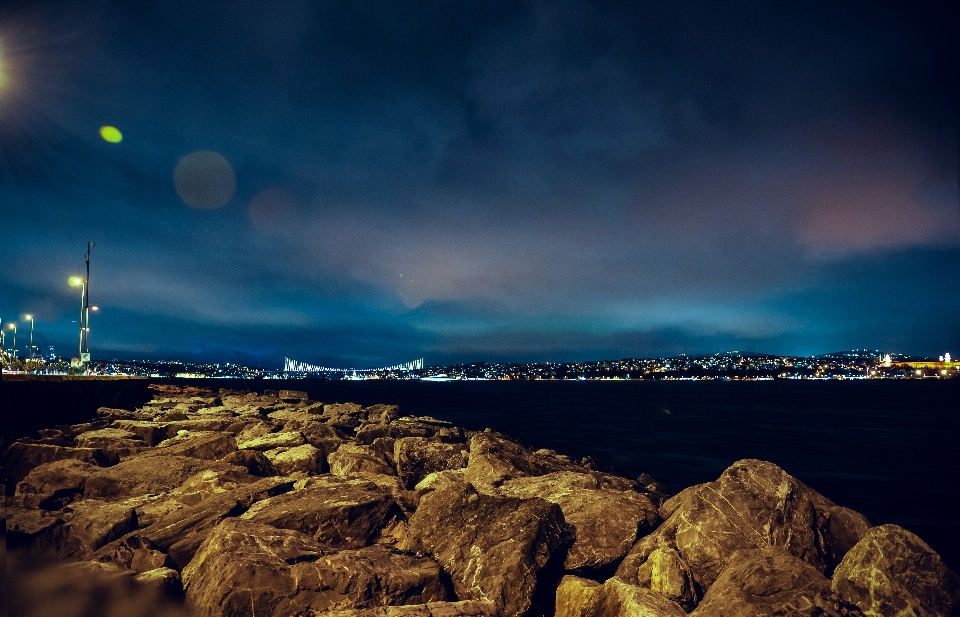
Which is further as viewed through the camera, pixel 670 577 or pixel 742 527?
pixel 742 527

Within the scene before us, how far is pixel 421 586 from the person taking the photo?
21.1ft

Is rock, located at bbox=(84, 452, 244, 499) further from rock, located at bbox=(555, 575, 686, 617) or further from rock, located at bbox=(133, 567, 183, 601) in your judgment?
rock, located at bbox=(555, 575, 686, 617)

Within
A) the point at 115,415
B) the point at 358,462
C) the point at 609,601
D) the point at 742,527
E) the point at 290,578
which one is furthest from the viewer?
the point at 115,415

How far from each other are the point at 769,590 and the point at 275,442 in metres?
12.1

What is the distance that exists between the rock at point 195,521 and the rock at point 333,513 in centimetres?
45

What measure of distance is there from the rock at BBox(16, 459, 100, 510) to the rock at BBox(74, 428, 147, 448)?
3.51 metres

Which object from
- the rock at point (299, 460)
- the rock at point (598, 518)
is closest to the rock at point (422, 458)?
the rock at point (299, 460)

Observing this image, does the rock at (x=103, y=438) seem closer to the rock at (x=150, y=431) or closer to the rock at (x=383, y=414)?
the rock at (x=150, y=431)

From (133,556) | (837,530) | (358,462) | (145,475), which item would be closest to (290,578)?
(133,556)

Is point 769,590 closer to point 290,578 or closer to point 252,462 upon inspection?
point 290,578

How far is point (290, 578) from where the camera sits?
615cm

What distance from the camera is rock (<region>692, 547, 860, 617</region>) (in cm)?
558

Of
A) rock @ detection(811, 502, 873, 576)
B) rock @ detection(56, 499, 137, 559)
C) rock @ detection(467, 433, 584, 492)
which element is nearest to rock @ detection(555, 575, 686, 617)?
rock @ detection(467, 433, 584, 492)

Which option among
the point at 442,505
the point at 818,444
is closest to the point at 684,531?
the point at 442,505
